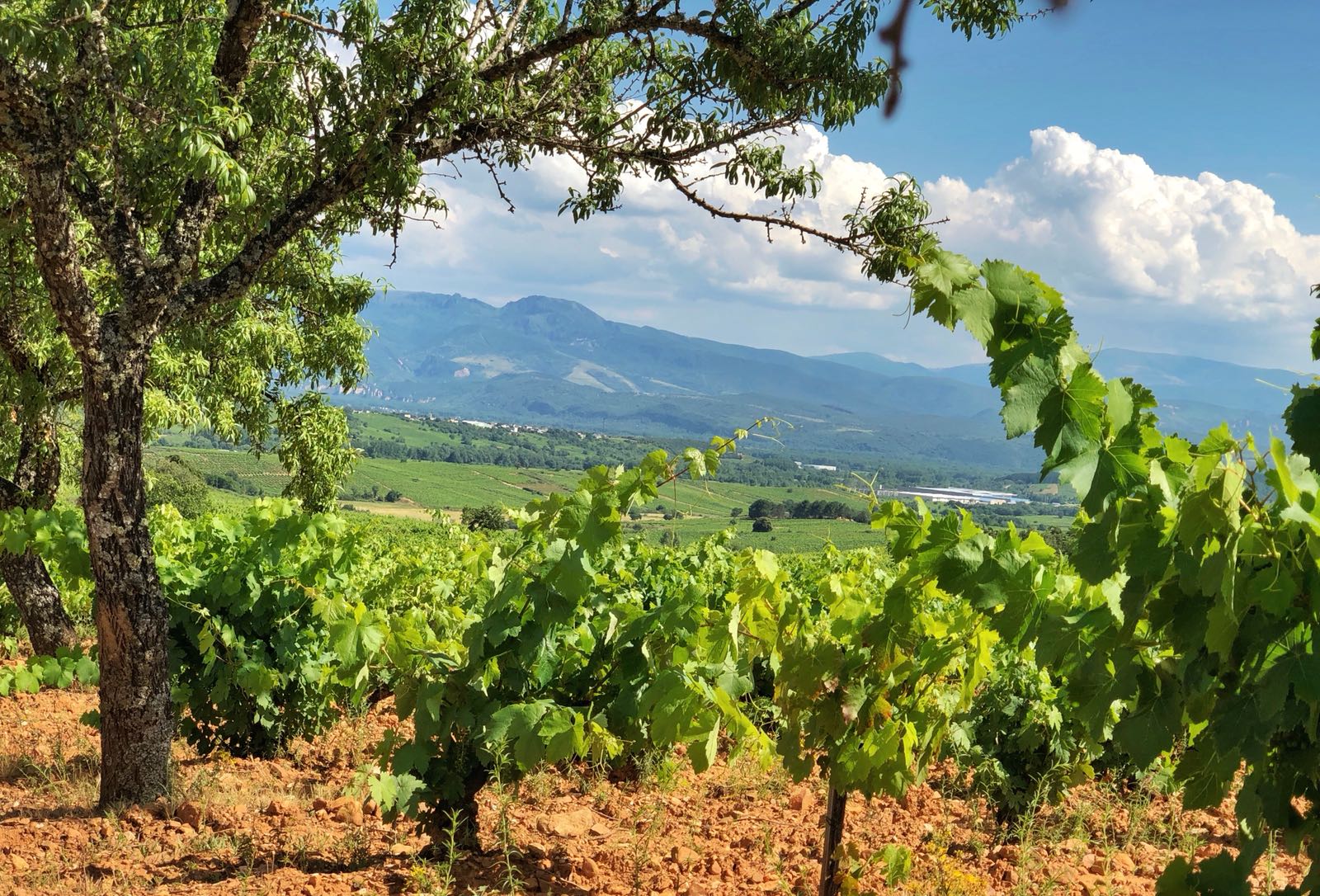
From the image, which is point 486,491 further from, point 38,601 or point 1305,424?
point 1305,424

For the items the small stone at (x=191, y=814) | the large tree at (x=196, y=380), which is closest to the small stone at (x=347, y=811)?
the small stone at (x=191, y=814)

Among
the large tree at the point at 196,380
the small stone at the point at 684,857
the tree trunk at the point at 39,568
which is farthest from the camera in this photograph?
the tree trunk at the point at 39,568

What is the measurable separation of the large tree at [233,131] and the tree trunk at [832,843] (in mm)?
2828

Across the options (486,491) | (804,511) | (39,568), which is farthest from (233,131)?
(486,491)

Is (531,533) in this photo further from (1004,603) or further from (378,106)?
(378,106)

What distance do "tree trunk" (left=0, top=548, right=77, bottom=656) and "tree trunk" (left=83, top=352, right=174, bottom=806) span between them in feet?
15.6

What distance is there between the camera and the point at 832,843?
391cm

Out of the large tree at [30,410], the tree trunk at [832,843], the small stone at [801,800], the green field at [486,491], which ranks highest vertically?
the large tree at [30,410]

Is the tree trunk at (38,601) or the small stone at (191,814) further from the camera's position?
the tree trunk at (38,601)

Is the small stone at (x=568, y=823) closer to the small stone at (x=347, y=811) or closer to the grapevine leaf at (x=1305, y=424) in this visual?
the small stone at (x=347, y=811)

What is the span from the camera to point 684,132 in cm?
587

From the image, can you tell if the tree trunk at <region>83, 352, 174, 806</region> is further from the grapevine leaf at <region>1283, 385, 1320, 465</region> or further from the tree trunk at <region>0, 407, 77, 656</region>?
the grapevine leaf at <region>1283, 385, 1320, 465</region>

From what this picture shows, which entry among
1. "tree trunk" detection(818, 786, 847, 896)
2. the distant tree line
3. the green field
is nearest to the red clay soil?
"tree trunk" detection(818, 786, 847, 896)

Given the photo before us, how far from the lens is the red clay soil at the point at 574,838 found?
4.20 meters
